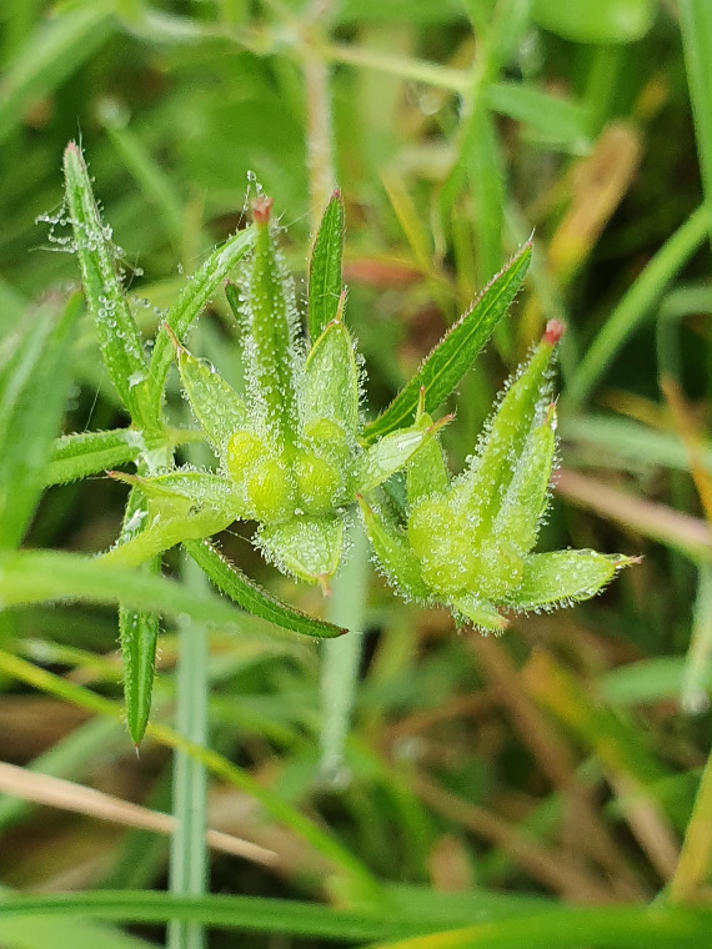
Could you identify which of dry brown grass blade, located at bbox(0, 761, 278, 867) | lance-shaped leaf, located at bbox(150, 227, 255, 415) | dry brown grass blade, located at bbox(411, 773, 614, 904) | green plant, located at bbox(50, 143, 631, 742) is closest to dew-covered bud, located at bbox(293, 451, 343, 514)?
green plant, located at bbox(50, 143, 631, 742)

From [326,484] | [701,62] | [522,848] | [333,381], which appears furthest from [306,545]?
[522,848]

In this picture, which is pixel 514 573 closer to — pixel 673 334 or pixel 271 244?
pixel 271 244

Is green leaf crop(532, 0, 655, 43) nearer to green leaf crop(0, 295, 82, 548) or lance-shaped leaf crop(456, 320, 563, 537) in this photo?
lance-shaped leaf crop(456, 320, 563, 537)

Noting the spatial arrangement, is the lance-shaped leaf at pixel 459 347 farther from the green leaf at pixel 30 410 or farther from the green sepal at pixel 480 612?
the green leaf at pixel 30 410

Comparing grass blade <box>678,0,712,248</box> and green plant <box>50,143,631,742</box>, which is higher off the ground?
grass blade <box>678,0,712,248</box>

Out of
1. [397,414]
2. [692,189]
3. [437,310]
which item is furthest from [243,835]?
[692,189]

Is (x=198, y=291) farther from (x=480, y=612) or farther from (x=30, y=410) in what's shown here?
(x=480, y=612)
